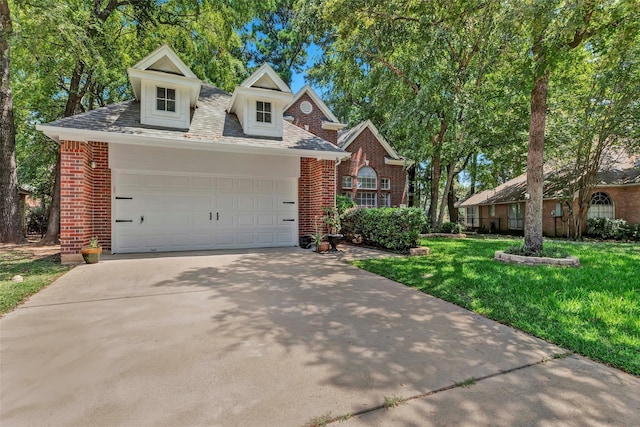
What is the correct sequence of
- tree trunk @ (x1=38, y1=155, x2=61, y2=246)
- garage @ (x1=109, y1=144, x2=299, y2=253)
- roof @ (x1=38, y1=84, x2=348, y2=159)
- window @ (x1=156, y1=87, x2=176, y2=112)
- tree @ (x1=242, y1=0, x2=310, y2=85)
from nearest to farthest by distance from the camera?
roof @ (x1=38, y1=84, x2=348, y2=159)
garage @ (x1=109, y1=144, x2=299, y2=253)
window @ (x1=156, y1=87, x2=176, y2=112)
tree trunk @ (x1=38, y1=155, x2=61, y2=246)
tree @ (x1=242, y1=0, x2=310, y2=85)

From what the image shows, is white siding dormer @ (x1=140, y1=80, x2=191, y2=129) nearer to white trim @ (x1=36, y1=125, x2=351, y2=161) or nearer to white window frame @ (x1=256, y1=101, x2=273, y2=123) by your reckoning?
white trim @ (x1=36, y1=125, x2=351, y2=161)

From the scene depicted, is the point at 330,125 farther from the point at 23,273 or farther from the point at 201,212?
the point at 23,273

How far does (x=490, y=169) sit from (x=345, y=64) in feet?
42.5

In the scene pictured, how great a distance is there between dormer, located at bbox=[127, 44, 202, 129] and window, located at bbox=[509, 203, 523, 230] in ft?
64.9

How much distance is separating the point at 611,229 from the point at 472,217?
445 inches

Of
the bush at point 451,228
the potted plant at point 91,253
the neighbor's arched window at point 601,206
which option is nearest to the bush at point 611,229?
the neighbor's arched window at point 601,206

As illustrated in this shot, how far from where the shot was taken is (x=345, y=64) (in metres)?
11.8

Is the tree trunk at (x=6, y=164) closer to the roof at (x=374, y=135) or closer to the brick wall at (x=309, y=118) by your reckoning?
the brick wall at (x=309, y=118)

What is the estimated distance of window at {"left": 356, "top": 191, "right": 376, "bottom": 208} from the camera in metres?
18.4

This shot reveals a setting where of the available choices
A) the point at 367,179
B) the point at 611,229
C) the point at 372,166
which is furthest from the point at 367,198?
the point at 611,229

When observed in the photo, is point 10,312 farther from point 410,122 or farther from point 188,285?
point 410,122

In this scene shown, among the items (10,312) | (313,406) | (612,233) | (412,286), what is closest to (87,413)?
(313,406)

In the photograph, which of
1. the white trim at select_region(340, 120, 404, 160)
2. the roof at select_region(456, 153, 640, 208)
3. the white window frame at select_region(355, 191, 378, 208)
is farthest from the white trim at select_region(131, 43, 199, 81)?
the roof at select_region(456, 153, 640, 208)

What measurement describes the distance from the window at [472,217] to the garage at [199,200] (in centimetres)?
1987
